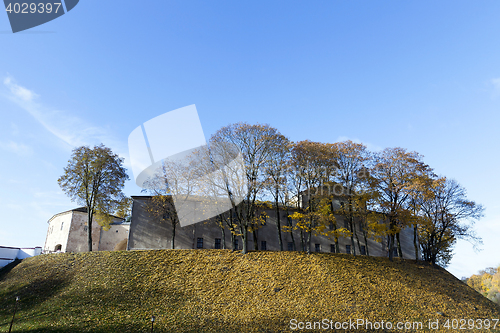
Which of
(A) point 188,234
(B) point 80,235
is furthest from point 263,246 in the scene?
(B) point 80,235

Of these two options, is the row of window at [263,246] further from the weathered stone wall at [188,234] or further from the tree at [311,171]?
the tree at [311,171]

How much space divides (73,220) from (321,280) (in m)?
35.4

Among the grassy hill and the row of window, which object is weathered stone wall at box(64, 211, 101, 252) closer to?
the grassy hill

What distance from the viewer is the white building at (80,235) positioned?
41281mm

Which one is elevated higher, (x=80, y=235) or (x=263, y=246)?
(x=80, y=235)

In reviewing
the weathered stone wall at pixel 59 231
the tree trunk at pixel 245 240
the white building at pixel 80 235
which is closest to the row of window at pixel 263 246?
the tree trunk at pixel 245 240

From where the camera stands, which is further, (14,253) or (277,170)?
(14,253)

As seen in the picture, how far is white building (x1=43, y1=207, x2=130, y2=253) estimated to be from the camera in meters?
41.3

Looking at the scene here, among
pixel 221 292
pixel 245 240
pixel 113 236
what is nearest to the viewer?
pixel 221 292

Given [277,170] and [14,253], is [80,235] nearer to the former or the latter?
[14,253]

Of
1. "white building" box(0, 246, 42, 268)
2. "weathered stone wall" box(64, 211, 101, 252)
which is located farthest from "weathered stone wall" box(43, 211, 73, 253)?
"white building" box(0, 246, 42, 268)

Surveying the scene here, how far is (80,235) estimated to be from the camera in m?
41.8

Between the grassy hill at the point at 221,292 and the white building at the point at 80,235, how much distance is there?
35.6 feet

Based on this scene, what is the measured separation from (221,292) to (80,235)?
28814 mm
